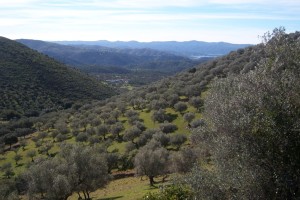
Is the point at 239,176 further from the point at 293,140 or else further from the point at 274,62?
the point at 274,62

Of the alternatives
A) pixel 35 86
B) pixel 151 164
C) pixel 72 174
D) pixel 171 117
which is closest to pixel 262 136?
pixel 72 174

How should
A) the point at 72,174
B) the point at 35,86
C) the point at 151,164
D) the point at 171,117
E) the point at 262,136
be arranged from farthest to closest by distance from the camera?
the point at 35,86 → the point at 171,117 → the point at 151,164 → the point at 72,174 → the point at 262,136

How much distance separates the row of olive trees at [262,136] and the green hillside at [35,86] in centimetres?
13026

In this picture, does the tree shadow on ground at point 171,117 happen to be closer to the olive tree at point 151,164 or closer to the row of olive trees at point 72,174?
the olive tree at point 151,164

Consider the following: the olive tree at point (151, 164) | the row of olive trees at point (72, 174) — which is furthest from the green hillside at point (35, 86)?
the olive tree at point (151, 164)

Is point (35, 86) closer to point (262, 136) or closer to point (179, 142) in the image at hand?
point (179, 142)

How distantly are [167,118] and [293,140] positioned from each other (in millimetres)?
80641

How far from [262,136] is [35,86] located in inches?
6348

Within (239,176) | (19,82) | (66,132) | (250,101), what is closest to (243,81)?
(250,101)

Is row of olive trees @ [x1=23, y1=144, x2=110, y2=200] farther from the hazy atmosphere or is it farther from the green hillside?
the green hillside

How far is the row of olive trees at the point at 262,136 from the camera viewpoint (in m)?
15.2

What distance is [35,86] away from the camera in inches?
6516

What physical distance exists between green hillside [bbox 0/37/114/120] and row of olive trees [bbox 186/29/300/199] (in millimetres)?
130257

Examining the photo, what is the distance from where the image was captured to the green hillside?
148 m
